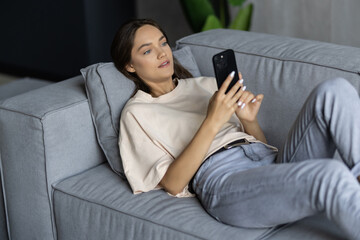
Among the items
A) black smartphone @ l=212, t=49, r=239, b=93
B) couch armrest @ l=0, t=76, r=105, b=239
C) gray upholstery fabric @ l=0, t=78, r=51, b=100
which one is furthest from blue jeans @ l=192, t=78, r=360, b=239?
gray upholstery fabric @ l=0, t=78, r=51, b=100

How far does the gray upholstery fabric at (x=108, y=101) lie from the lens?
2.09 m

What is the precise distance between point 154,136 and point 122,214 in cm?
25

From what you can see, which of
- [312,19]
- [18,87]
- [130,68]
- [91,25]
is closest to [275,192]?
[130,68]

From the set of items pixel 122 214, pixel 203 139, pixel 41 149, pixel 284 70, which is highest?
pixel 284 70

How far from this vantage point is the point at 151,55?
2039 millimetres

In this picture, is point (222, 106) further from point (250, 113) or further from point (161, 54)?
point (161, 54)

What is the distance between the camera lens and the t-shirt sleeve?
1.93 metres

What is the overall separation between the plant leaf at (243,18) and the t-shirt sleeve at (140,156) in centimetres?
163

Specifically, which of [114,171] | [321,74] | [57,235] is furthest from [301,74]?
[57,235]

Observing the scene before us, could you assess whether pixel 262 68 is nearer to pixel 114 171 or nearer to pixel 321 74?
pixel 321 74

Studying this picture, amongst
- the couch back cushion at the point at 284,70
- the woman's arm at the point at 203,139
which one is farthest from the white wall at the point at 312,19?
the woman's arm at the point at 203,139

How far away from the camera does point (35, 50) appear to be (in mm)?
4336

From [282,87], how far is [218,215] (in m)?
0.56

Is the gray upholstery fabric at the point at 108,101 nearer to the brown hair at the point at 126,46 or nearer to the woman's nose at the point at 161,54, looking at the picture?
the brown hair at the point at 126,46
